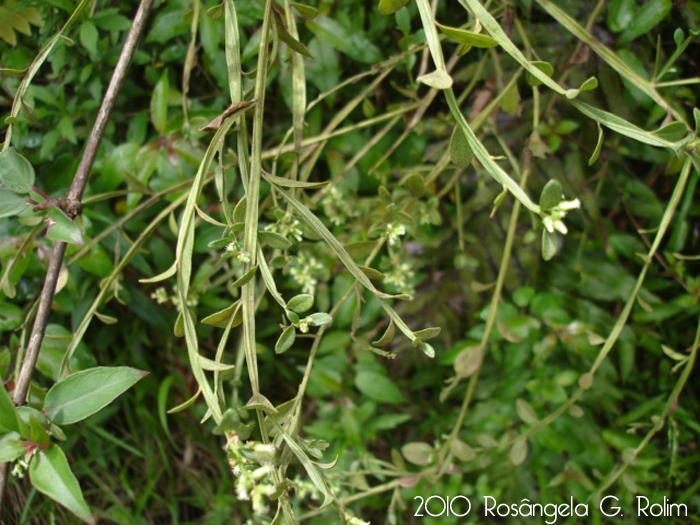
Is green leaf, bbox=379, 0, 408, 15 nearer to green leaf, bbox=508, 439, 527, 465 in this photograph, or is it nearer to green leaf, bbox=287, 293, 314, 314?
green leaf, bbox=287, 293, 314, 314

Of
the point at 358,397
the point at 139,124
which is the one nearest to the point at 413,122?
the point at 139,124

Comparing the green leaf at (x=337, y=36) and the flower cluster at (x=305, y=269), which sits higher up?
the green leaf at (x=337, y=36)

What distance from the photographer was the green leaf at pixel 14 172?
61 centimetres

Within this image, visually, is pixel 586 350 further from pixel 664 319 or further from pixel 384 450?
pixel 384 450

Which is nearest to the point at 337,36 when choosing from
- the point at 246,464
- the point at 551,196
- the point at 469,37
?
the point at 469,37

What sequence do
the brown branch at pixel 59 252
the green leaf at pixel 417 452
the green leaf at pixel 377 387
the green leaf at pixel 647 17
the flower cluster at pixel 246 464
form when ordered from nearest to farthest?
1. the flower cluster at pixel 246 464
2. the brown branch at pixel 59 252
3. the green leaf at pixel 647 17
4. the green leaf at pixel 417 452
5. the green leaf at pixel 377 387

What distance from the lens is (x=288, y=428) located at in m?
0.58

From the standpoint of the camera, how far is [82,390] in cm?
62

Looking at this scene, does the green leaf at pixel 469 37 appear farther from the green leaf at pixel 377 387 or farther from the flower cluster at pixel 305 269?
the green leaf at pixel 377 387

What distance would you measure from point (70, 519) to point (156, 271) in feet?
1.71

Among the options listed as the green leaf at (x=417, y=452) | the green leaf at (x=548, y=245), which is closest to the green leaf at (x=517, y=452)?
the green leaf at (x=417, y=452)

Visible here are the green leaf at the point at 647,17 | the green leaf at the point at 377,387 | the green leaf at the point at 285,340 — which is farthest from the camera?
the green leaf at the point at 377,387

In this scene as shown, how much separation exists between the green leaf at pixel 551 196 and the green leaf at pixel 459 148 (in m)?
0.10

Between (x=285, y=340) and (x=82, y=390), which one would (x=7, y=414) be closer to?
(x=82, y=390)
